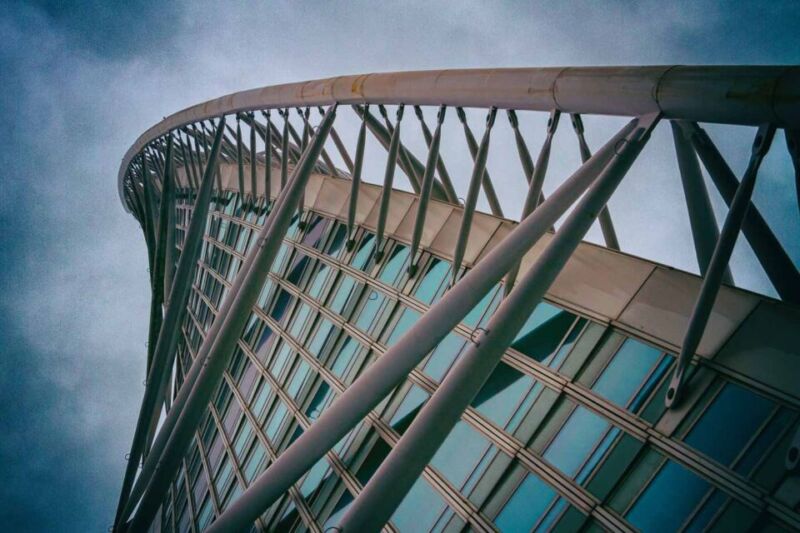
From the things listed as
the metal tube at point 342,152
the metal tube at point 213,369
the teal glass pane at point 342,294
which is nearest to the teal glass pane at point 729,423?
the metal tube at point 213,369

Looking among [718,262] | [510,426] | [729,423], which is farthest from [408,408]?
[718,262]

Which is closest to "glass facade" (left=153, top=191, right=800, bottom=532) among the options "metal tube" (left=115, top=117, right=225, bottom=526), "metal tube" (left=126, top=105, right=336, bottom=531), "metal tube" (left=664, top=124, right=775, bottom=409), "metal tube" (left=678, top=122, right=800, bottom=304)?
"metal tube" (left=664, top=124, right=775, bottom=409)

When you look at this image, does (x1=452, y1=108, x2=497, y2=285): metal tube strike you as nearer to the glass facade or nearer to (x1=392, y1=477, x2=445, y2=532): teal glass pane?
the glass facade

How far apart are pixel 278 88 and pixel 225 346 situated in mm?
12223

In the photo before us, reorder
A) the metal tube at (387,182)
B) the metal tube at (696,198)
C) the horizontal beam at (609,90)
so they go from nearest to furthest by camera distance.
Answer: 1. the horizontal beam at (609,90)
2. the metal tube at (696,198)
3. the metal tube at (387,182)

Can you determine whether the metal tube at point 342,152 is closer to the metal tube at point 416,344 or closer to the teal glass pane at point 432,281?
the teal glass pane at point 432,281

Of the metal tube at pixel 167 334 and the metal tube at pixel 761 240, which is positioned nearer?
the metal tube at pixel 761 240

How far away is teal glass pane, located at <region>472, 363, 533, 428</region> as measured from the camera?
40.3 feet

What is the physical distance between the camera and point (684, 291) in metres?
10.6

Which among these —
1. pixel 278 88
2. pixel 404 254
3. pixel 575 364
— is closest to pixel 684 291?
pixel 575 364

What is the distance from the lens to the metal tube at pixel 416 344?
7.69 metres

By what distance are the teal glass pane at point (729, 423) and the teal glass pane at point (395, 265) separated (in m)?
10.9

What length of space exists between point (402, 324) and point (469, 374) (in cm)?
967

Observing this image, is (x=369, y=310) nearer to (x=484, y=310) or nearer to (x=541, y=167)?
(x=484, y=310)
